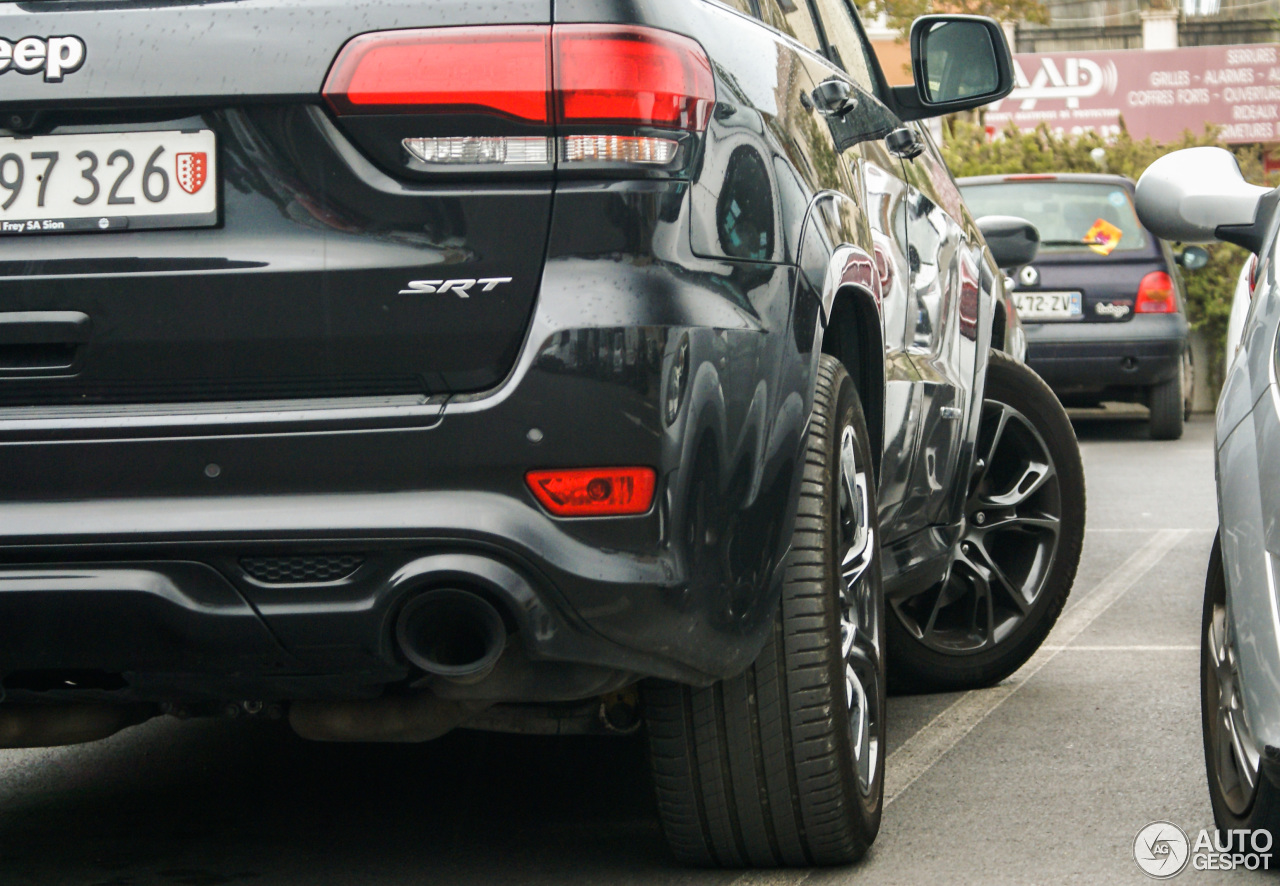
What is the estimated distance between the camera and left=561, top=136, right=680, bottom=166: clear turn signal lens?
7.98 ft

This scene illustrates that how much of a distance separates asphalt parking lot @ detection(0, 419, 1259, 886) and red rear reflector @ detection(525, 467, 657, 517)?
82 cm

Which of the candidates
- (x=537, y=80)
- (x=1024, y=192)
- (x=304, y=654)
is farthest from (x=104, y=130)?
(x=1024, y=192)

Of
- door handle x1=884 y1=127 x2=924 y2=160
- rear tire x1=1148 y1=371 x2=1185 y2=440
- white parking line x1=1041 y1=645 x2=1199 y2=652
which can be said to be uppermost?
door handle x1=884 y1=127 x2=924 y2=160

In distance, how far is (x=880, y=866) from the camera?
306 cm

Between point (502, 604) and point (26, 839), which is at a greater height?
point (502, 604)

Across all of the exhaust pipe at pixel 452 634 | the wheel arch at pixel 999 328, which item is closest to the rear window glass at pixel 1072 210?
the wheel arch at pixel 999 328

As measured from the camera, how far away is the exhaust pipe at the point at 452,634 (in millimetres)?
2428

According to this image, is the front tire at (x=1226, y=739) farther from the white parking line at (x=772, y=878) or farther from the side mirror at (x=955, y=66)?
the side mirror at (x=955, y=66)

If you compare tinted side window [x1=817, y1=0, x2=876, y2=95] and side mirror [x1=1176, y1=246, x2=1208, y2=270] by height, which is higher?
tinted side window [x1=817, y1=0, x2=876, y2=95]

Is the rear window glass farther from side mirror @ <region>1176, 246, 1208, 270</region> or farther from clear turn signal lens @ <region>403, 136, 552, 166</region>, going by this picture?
clear turn signal lens @ <region>403, 136, 552, 166</region>

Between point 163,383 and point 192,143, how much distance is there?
1.05ft

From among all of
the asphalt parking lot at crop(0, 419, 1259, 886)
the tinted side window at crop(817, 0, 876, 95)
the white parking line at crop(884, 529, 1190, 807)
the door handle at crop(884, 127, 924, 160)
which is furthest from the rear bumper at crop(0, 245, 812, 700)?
the tinted side window at crop(817, 0, 876, 95)

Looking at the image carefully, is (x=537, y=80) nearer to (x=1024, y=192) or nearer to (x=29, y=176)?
(x=29, y=176)

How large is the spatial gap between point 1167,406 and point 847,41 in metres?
8.57
